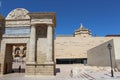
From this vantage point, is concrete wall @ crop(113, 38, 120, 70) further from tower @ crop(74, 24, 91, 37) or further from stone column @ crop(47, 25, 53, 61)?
tower @ crop(74, 24, 91, 37)

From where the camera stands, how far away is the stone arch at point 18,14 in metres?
22.0

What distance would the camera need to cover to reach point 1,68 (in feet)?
68.4

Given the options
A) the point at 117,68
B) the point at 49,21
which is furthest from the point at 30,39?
the point at 117,68

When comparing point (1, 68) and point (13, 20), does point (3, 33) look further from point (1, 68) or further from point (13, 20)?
point (1, 68)

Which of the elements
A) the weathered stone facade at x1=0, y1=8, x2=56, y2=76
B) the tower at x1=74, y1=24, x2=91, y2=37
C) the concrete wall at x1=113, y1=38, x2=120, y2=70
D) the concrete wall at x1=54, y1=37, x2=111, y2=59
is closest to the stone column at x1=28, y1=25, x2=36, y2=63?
the weathered stone facade at x1=0, y1=8, x2=56, y2=76

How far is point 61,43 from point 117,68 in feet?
113

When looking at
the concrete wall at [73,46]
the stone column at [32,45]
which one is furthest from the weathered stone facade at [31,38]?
the concrete wall at [73,46]

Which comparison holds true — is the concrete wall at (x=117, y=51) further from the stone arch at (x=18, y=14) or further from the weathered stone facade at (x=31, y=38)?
the stone arch at (x=18, y=14)

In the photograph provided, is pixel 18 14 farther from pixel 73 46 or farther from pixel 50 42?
pixel 73 46

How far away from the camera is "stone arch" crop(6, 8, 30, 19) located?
22.0 m

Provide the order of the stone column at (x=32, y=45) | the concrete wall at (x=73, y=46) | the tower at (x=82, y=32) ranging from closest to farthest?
the stone column at (x=32, y=45), the concrete wall at (x=73, y=46), the tower at (x=82, y=32)

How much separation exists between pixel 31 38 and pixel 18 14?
4.29 m

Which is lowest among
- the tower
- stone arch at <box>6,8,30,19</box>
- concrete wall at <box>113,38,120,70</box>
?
concrete wall at <box>113,38,120,70</box>

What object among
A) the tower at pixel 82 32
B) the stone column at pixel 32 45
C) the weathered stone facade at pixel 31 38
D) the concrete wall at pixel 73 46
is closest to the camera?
the weathered stone facade at pixel 31 38
